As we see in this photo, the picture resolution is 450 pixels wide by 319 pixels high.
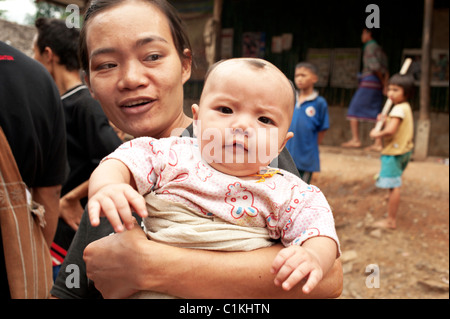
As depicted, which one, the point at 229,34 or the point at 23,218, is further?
the point at 229,34

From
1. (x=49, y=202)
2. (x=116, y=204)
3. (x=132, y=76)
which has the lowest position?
(x=49, y=202)

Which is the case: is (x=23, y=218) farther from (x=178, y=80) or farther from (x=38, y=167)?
(x=178, y=80)

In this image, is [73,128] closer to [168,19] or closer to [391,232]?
[168,19]

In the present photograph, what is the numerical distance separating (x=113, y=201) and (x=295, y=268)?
456 millimetres

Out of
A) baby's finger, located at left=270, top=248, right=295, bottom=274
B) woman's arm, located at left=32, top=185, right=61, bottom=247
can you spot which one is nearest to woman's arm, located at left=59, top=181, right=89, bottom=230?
woman's arm, located at left=32, top=185, right=61, bottom=247

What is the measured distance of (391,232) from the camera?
5695 mm

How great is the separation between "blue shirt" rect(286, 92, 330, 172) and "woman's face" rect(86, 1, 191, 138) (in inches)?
149

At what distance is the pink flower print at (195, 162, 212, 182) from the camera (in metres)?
1.23

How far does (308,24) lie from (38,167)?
25.9ft

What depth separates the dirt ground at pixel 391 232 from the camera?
4.71 m

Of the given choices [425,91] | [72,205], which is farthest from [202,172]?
[425,91]

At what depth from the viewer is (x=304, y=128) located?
5125mm

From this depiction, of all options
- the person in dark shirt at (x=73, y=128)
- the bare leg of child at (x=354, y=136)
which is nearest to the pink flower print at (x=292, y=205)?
the person in dark shirt at (x=73, y=128)
